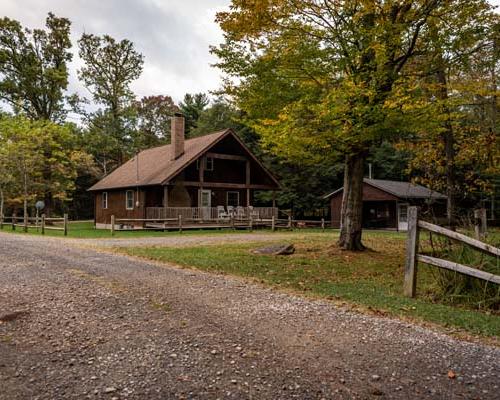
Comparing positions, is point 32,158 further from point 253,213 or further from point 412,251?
point 412,251

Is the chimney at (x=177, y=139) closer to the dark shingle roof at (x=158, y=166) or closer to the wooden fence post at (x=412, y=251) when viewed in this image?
the dark shingle roof at (x=158, y=166)

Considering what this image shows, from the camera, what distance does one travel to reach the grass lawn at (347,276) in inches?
212

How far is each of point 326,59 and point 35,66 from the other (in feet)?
94.1

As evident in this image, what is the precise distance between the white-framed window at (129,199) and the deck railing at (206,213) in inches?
97.3

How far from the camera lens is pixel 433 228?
6195mm

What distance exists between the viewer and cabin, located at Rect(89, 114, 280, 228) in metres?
23.4

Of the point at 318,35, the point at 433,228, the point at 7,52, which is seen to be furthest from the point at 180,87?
the point at 433,228

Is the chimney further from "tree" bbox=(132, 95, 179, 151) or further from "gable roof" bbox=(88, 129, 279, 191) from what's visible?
"tree" bbox=(132, 95, 179, 151)

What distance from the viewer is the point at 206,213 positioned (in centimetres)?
2423

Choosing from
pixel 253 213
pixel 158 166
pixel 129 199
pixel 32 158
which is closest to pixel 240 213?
pixel 253 213

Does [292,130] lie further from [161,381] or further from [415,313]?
[161,381]

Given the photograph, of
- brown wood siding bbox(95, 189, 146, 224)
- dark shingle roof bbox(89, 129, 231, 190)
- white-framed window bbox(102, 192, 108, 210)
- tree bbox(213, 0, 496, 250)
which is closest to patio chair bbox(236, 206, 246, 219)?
dark shingle roof bbox(89, 129, 231, 190)

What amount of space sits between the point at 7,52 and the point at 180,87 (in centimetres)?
2414

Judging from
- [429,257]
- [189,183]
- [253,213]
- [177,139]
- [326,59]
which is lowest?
[429,257]
